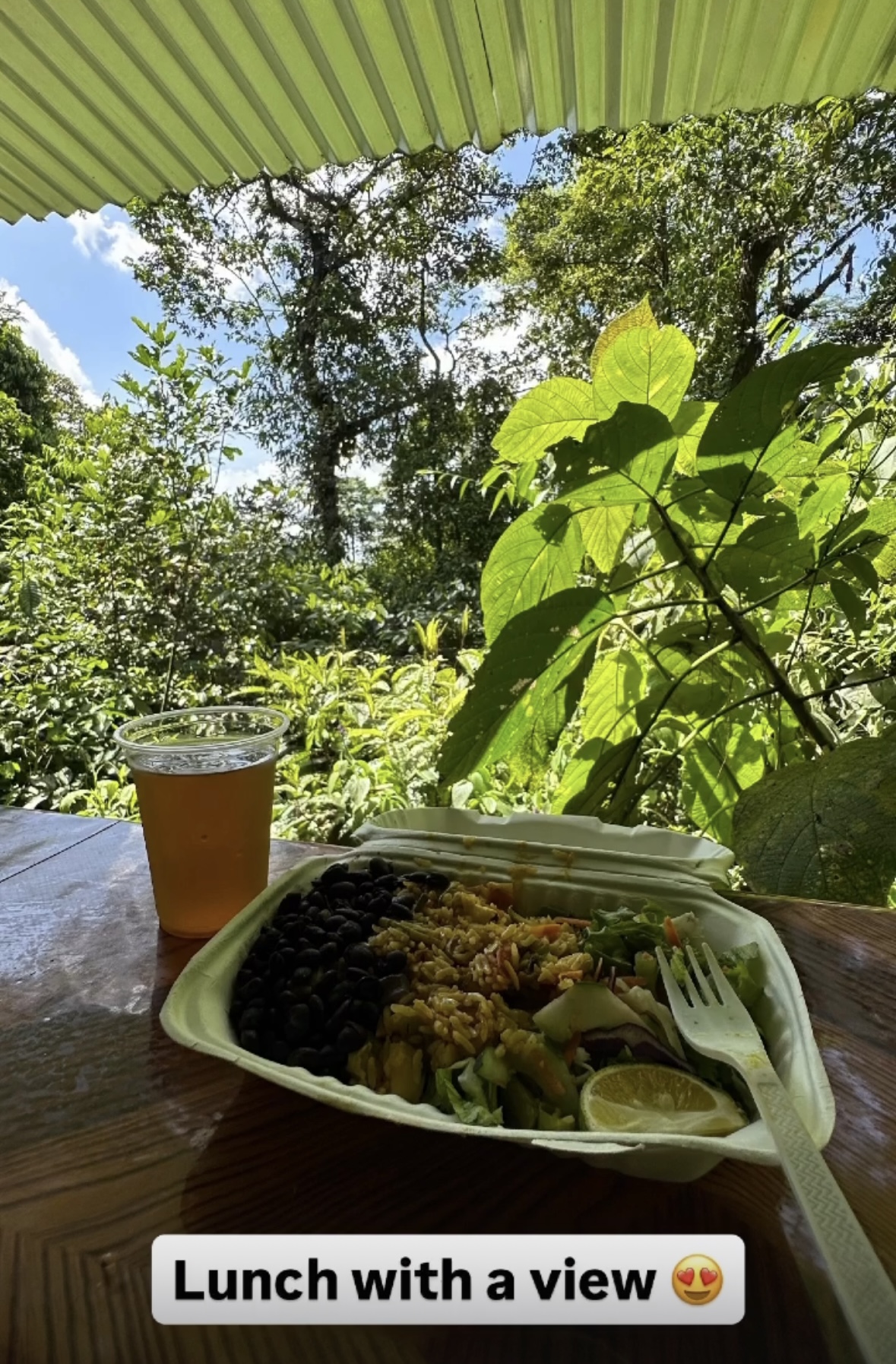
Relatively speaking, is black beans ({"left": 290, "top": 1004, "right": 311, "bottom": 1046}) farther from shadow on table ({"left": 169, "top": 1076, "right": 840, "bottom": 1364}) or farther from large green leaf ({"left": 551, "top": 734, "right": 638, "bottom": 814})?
large green leaf ({"left": 551, "top": 734, "right": 638, "bottom": 814})

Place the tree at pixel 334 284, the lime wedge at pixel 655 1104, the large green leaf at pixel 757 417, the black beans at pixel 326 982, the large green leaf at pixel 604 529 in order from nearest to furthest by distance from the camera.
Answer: the lime wedge at pixel 655 1104, the black beans at pixel 326 982, the large green leaf at pixel 757 417, the large green leaf at pixel 604 529, the tree at pixel 334 284

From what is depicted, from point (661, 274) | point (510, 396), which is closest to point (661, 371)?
point (661, 274)

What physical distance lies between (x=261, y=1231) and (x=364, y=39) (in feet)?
4.08

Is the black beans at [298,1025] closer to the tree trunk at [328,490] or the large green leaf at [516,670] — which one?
the large green leaf at [516,670]

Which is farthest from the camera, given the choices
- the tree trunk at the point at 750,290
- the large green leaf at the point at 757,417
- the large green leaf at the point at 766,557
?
the tree trunk at the point at 750,290

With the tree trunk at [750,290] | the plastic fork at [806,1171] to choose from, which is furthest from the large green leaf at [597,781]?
the tree trunk at [750,290]

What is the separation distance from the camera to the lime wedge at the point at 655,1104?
35cm

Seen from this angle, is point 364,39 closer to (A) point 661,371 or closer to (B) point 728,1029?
(A) point 661,371

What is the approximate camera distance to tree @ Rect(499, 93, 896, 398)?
3.58 metres

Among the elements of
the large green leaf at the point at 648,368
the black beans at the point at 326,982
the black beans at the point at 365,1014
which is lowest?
the black beans at the point at 365,1014

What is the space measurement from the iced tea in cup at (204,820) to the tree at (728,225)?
3.34 m

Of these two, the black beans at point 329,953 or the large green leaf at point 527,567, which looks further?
the large green leaf at point 527,567

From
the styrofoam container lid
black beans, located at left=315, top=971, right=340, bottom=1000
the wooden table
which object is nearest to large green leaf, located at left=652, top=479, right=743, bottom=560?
the styrofoam container lid

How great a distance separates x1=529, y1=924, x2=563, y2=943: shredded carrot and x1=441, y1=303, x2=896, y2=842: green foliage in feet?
0.76
